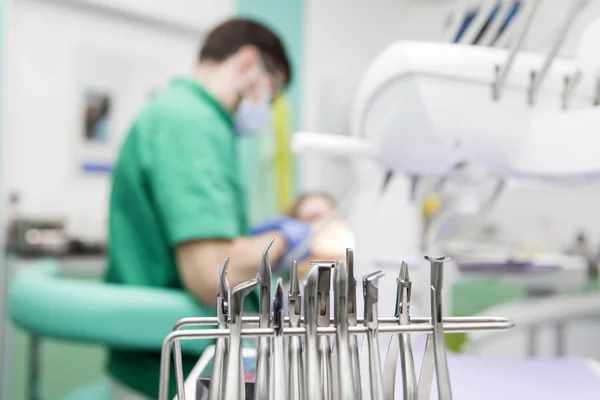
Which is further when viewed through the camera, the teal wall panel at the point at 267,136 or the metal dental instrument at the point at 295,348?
the teal wall panel at the point at 267,136

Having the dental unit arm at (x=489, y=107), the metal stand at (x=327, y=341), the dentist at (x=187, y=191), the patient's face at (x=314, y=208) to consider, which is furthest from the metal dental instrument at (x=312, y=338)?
the patient's face at (x=314, y=208)

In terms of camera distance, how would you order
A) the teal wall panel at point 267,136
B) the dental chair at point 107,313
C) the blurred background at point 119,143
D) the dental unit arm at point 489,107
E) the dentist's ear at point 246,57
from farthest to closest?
1. the teal wall panel at point 267,136
2. the blurred background at point 119,143
3. the dentist's ear at point 246,57
4. the dental chair at point 107,313
5. the dental unit arm at point 489,107

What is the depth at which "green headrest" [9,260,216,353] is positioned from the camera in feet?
2.95

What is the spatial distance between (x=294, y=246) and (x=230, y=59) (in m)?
0.43

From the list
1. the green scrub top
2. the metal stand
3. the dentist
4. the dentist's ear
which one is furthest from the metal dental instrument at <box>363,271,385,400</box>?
the dentist's ear

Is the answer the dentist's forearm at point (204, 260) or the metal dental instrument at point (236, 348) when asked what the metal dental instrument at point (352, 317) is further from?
the dentist's forearm at point (204, 260)

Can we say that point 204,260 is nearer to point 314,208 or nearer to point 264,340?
point 264,340

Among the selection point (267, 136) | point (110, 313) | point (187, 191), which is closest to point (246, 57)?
point (187, 191)

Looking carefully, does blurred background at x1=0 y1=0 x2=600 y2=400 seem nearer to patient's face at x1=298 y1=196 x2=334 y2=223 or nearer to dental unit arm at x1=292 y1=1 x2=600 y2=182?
dental unit arm at x1=292 y1=1 x2=600 y2=182

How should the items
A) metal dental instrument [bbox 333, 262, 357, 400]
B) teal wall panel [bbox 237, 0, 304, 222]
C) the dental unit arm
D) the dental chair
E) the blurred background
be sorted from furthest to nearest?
teal wall panel [bbox 237, 0, 304, 222], the blurred background, the dental chair, the dental unit arm, metal dental instrument [bbox 333, 262, 357, 400]

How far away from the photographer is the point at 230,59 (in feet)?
3.96

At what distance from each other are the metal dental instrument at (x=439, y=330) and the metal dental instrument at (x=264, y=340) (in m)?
0.10

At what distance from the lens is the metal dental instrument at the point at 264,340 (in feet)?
1.18

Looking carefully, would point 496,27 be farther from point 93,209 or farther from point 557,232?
point 557,232
